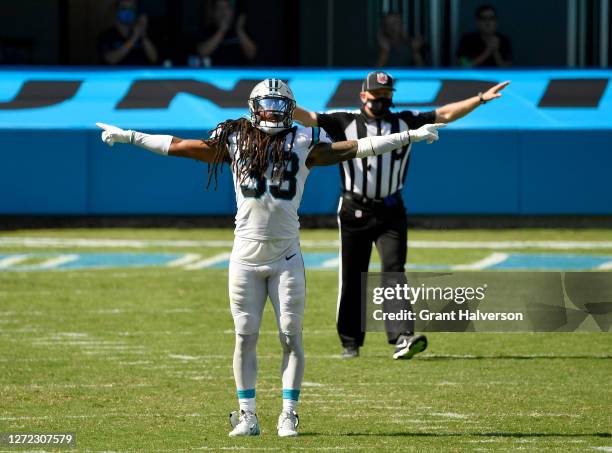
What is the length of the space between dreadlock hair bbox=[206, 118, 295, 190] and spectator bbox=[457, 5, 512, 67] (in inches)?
558

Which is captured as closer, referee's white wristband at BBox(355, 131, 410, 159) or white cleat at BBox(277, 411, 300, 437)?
white cleat at BBox(277, 411, 300, 437)

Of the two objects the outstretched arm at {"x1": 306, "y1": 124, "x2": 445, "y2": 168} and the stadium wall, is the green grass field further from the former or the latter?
the stadium wall

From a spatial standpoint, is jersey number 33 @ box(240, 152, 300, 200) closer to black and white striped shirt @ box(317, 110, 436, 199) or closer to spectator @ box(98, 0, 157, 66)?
black and white striped shirt @ box(317, 110, 436, 199)

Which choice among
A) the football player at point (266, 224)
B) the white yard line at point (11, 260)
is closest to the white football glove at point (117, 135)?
the football player at point (266, 224)

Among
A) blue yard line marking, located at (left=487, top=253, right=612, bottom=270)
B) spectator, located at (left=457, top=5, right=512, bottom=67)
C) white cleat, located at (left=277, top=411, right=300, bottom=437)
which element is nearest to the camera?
white cleat, located at (left=277, top=411, right=300, bottom=437)

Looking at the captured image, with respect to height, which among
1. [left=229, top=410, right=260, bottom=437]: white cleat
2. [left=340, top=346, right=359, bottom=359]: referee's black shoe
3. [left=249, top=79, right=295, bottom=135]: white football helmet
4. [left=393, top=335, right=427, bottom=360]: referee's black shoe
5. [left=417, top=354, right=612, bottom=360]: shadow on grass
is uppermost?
[left=249, top=79, right=295, bottom=135]: white football helmet

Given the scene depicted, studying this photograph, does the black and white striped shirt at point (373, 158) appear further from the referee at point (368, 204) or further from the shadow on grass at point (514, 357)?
the shadow on grass at point (514, 357)

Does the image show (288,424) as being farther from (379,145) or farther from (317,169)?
(317,169)

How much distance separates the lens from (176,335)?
12.2 metres

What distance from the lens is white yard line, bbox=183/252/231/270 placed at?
661 inches

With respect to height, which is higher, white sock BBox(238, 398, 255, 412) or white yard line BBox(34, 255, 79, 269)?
white sock BBox(238, 398, 255, 412)

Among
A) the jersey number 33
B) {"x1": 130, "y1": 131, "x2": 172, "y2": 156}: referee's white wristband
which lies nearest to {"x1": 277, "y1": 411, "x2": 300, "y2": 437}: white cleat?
the jersey number 33

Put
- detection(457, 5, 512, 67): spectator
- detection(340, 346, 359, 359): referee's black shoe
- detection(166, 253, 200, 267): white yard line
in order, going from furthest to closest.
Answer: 1. detection(457, 5, 512, 67): spectator
2. detection(166, 253, 200, 267): white yard line
3. detection(340, 346, 359, 359): referee's black shoe

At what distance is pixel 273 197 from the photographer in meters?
7.89
